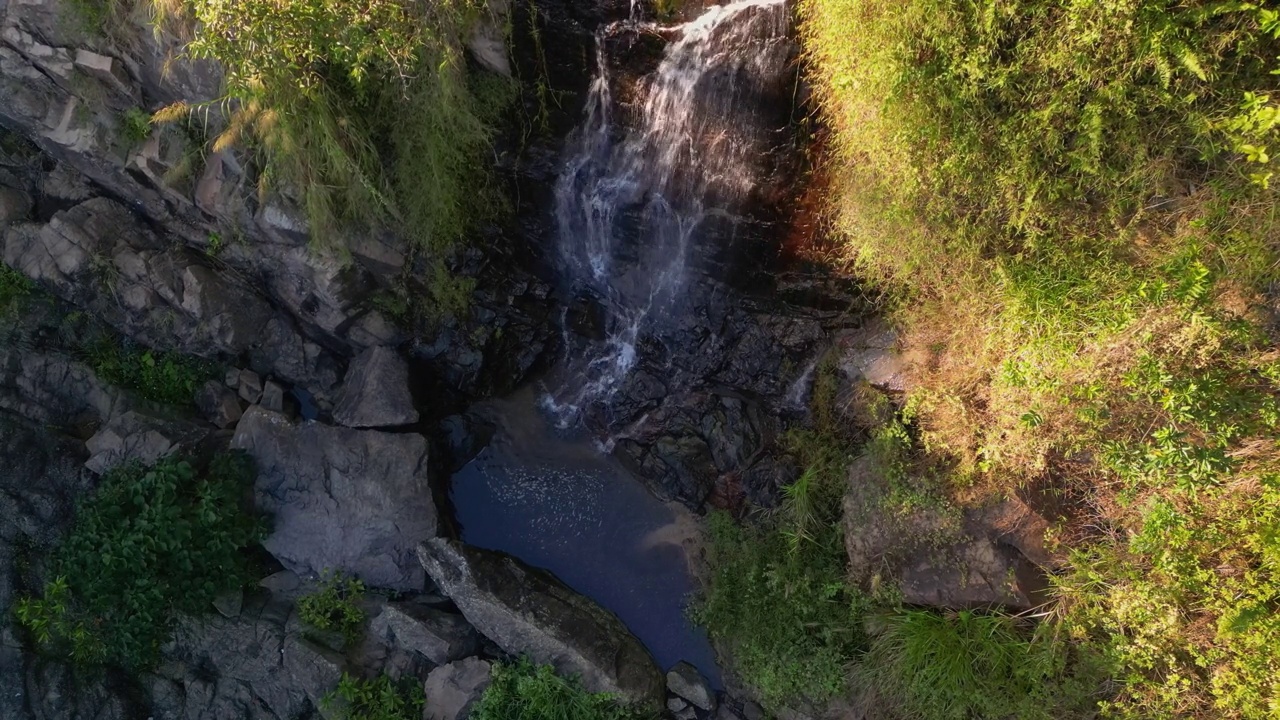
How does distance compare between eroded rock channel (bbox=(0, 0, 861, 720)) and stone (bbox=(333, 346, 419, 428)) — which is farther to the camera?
stone (bbox=(333, 346, 419, 428))

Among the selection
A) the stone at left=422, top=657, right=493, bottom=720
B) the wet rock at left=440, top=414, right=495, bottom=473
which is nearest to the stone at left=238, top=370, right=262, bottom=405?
the wet rock at left=440, top=414, right=495, bottom=473

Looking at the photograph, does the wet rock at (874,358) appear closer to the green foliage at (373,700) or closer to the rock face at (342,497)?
the rock face at (342,497)

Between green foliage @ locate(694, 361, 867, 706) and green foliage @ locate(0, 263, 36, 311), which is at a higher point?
green foliage @ locate(0, 263, 36, 311)

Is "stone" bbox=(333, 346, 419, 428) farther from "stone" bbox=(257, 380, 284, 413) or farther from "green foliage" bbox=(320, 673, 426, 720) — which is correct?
"green foliage" bbox=(320, 673, 426, 720)

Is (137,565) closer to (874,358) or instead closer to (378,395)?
(378,395)

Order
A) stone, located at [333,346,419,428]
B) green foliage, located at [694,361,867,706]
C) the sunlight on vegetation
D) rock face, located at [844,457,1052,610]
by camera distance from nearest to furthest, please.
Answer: the sunlight on vegetation
rock face, located at [844,457,1052,610]
green foliage, located at [694,361,867,706]
stone, located at [333,346,419,428]

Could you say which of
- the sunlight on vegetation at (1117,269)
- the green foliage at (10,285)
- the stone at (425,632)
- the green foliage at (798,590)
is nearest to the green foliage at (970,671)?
the sunlight on vegetation at (1117,269)

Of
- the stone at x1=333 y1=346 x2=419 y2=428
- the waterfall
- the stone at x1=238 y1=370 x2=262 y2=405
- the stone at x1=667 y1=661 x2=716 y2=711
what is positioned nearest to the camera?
the waterfall
